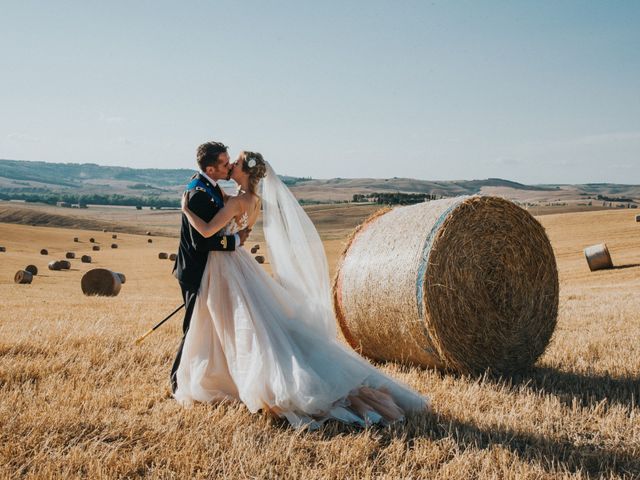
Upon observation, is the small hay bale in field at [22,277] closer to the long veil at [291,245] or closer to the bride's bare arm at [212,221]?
the long veil at [291,245]

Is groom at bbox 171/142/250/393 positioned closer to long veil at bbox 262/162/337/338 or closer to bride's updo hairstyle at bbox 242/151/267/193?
bride's updo hairstyle at bbox 242/151/267/193

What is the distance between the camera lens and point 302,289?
18.7 feet

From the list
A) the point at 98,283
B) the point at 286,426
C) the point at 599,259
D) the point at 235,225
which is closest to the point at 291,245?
the point at 235,225

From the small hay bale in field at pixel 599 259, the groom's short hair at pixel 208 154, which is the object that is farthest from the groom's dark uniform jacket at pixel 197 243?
the small hay bale in field at pixel 599 259

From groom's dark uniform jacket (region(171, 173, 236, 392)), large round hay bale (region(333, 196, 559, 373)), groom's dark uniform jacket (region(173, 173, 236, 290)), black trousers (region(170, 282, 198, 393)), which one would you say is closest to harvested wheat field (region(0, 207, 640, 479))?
black trousers (region(170, 282, 198, 393))

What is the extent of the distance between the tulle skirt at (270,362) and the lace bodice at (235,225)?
189mm

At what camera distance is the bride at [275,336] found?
480cm

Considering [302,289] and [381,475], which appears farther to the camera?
[302,289]

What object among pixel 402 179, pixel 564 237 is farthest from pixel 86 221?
pixel 402 179

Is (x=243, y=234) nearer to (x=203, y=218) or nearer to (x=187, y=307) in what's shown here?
(x=203, y=218)

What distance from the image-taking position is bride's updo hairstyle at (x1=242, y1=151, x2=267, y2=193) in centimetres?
556

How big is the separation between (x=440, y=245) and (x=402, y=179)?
17315 cm

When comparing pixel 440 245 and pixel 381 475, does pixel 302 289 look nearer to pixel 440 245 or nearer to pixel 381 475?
pixel 440 245

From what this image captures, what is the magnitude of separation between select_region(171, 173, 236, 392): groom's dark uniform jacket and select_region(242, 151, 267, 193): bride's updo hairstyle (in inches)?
11.5
